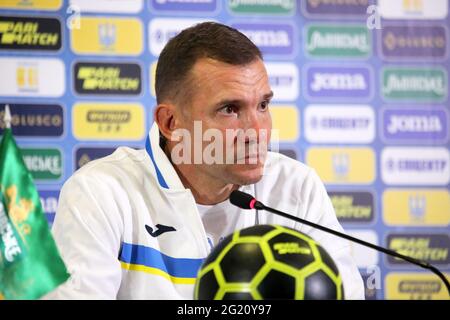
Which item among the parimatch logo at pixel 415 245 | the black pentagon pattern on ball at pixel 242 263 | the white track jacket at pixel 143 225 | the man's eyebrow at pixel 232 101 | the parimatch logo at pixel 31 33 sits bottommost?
the parimatch logo at pixel 415 245

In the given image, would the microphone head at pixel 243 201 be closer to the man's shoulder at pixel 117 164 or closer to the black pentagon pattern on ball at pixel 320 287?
the black pentagon pattern on ball at pixel 320 287

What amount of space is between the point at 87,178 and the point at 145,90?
5.35 ft

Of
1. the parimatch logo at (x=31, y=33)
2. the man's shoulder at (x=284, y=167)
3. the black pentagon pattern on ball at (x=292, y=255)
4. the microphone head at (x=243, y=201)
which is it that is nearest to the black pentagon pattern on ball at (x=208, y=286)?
the black pentagon pattern on ball at (x=292, y=255)

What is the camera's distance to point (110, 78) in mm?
3564

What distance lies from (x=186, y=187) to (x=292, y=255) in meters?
0.96

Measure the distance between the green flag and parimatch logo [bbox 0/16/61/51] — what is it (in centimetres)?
215

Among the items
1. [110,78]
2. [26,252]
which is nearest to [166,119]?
[26,252]

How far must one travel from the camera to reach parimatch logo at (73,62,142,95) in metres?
3.55

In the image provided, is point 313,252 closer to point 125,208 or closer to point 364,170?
point 125,208

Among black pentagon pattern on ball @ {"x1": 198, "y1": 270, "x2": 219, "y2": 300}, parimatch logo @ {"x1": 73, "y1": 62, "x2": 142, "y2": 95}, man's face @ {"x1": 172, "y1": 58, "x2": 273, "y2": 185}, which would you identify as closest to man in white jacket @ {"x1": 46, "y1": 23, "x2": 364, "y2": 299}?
man's face @ {"x1": 172, "y1": 58, "x2": 273, "y2": 185}

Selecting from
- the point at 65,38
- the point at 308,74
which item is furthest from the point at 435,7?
the point at 65,38

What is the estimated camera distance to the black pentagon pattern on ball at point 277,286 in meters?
1.25

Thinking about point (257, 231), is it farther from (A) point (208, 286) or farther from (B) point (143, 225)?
(B) point (143, 225)

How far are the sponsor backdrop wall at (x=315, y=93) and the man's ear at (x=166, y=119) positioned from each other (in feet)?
4.36
